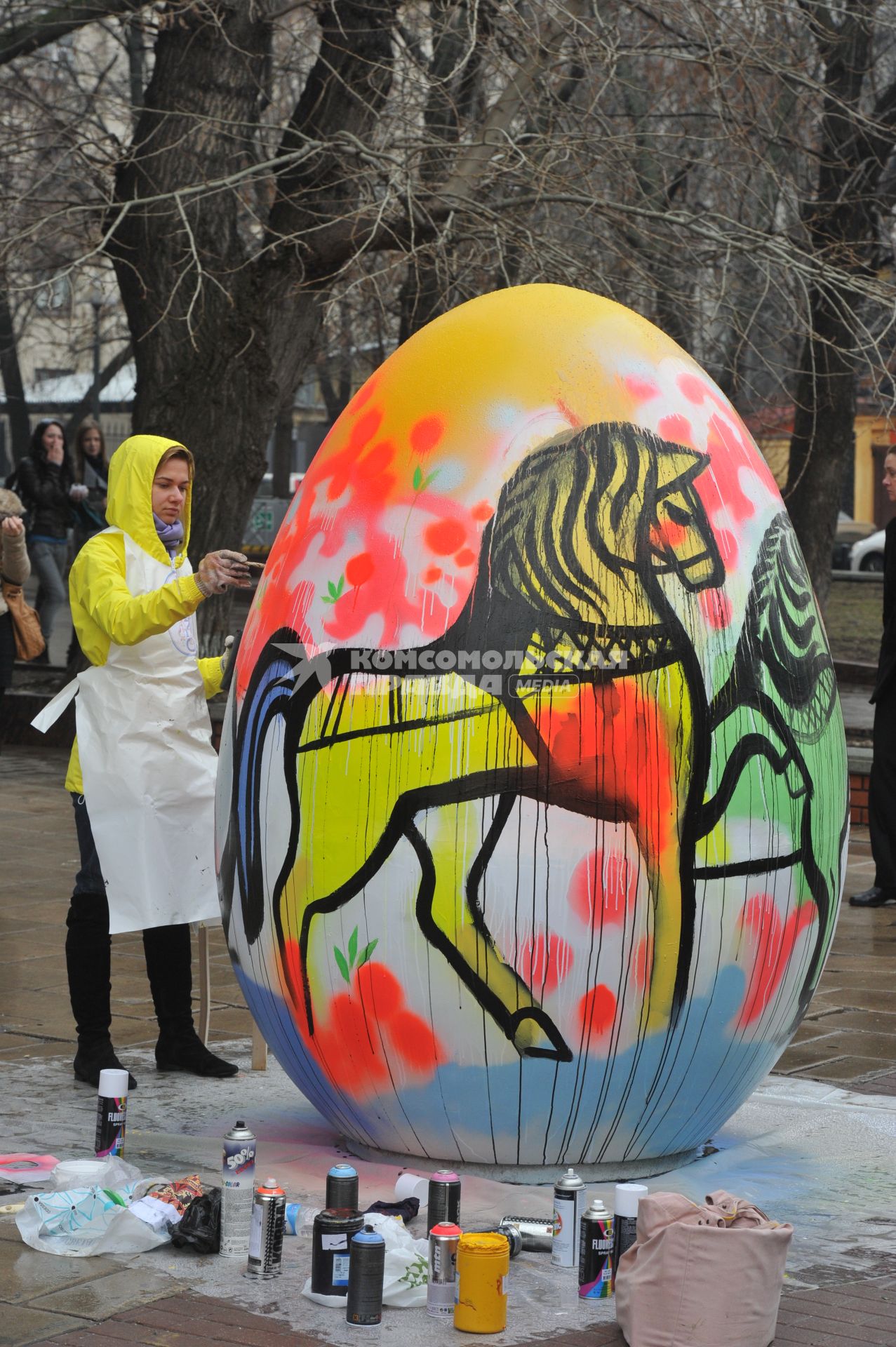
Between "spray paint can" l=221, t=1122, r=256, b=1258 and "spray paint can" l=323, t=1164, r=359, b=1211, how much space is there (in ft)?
0.65

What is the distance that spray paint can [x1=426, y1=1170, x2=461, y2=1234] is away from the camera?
4.18 meters

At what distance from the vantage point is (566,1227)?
4.21 meters

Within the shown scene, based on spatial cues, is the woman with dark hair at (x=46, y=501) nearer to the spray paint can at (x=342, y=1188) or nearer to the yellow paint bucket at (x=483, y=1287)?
the spray paint can at (x=342, y=1188)

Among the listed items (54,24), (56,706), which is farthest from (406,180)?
(56,706)

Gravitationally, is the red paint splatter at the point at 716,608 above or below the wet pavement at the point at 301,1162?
above

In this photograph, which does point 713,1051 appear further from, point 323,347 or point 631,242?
point 323,347

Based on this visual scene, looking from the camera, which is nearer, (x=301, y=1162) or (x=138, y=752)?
(x=301, y=1162)

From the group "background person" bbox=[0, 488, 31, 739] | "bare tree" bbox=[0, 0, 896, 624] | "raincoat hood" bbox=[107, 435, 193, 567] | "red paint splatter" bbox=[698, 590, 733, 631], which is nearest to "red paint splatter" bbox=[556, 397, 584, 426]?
"red paint splatter" bbox=[698, 590, 733, 631]

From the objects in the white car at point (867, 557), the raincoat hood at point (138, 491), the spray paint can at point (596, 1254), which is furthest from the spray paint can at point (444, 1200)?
the white car at point (867, 557)

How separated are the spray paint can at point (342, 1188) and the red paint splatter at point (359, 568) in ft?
4.84

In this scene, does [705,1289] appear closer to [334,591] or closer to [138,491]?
[334,591]

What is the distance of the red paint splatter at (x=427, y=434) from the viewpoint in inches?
189

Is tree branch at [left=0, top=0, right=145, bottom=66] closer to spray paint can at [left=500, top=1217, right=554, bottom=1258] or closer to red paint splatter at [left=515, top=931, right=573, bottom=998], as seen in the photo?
red paint splatter at [left=515, top=931, right=573, bottom=998]

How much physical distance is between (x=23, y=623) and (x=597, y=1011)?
586 cm
